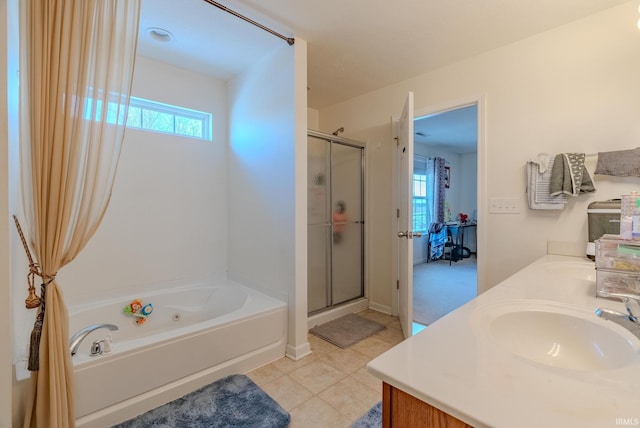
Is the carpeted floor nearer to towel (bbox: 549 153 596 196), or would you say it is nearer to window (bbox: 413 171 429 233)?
window (bbox: 413 171 429 233)

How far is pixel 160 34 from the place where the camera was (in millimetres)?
2160

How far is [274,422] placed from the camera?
5.05 feet

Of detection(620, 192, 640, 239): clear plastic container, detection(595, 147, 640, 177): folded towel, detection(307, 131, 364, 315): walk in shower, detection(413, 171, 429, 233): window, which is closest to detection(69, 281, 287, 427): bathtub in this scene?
detection(307, 131, 364, 315): walk in shower

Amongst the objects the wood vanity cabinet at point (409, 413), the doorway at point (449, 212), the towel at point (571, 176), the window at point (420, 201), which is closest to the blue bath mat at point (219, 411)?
the wood vanity cabinet at point (409, 413)

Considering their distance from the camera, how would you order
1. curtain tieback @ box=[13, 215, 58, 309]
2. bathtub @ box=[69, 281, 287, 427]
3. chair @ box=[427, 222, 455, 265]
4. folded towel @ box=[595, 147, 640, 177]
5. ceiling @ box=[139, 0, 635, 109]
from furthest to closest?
chair @ box=[427, 222, 455, 265] < ceiling @ box=[139, 0, 635, 109] < folded towel @ box=[595, 147, 640, 177] < bathtub @ box=[69, 281, 287, 427] < curtain tieback @ box=[13, 215, 58, 309]

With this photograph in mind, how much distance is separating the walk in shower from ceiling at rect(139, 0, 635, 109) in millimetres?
782

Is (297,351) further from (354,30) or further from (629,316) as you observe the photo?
(354,30)

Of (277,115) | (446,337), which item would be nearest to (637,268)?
(446,337)

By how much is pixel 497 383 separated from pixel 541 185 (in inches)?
76.7

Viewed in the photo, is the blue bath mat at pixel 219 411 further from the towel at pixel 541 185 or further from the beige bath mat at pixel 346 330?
the towel at pixel 541 185

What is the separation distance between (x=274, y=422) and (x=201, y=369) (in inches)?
24.2

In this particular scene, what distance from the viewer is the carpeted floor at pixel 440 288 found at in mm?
3322

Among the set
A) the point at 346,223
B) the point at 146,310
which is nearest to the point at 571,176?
the point at 346,223

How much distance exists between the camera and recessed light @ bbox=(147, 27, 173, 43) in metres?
2.09
